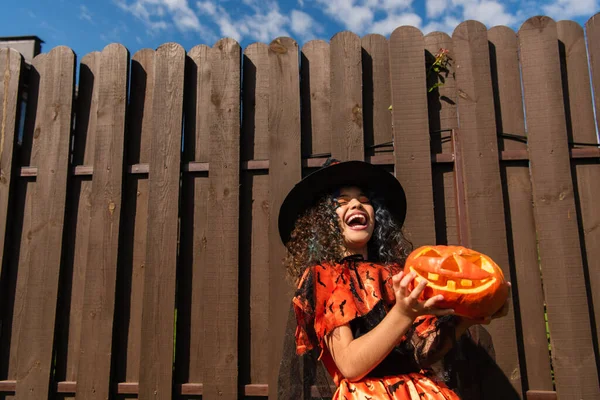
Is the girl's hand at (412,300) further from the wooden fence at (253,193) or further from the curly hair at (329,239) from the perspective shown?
the wooden fence at (253,193)

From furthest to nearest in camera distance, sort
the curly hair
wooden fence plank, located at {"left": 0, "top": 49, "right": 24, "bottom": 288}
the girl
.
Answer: wooden fence plank, located at {"left": 0, "top": 49, "right": 24, "bottom": 288} → the curly hair → the girl

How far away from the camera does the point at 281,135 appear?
288 cm

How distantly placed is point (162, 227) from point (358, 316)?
150cm

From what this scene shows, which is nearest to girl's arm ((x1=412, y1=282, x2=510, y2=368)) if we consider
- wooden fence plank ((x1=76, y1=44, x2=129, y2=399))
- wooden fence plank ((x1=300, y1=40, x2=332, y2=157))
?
wooden fence plank ((x1=300, y1=40, x2=332, y2=157))

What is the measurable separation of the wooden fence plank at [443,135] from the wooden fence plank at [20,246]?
2.59 meters

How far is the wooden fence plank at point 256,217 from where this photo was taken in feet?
9.01

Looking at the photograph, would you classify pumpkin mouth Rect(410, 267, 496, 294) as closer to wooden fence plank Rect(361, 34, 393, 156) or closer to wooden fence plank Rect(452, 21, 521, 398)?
wooden fence plank Rect(452, 21, 521, 398)

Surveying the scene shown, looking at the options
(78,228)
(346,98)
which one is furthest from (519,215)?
(78,228)

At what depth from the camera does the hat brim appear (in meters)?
2.23

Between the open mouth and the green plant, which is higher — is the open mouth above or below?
below

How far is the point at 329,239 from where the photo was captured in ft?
7.13

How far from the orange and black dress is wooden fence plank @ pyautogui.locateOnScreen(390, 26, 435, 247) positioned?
658mm

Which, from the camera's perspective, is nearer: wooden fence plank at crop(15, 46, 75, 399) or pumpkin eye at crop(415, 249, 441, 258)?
pumpkin eye at crop(415, 249, 441, 258)

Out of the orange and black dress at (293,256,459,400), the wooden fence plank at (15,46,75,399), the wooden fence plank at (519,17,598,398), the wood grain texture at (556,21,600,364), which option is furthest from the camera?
the wooden fence plank at (15,46,75,399)
